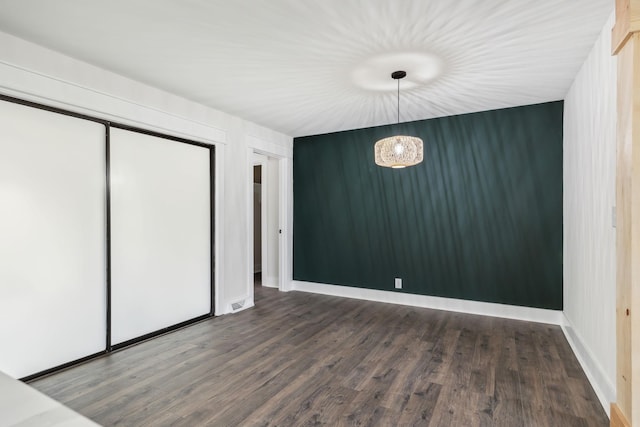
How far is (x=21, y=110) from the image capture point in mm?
2408

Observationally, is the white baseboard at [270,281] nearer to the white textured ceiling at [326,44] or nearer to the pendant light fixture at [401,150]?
the white textured ceiling at [326,44]

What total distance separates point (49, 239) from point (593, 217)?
13.7 feet

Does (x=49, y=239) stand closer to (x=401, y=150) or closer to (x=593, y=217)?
(x=401, y=150)

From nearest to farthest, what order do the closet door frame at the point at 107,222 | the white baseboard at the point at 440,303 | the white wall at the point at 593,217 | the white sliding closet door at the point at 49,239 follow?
1. the white wall at the point at 593,217
2. the white sliding closet door at the point at 49,239
3. the closet door frame at the point at 107,222
4. the white baseboard at the point at 440,303

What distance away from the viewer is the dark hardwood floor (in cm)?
204

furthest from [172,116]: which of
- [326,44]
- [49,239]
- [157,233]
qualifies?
[326,44]

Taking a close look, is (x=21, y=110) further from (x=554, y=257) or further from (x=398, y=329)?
(x=554, y=257)

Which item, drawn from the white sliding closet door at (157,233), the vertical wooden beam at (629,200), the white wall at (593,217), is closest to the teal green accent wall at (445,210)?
the white wall at (593,217)

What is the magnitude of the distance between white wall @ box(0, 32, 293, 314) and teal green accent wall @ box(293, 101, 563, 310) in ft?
2.37

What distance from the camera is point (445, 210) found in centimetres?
431

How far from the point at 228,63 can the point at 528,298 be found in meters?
4.03

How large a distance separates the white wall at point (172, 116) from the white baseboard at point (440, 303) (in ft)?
3.71

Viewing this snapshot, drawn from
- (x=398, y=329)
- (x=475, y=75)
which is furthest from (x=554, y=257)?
(x=475, y=75)

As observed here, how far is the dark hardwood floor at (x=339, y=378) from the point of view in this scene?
2039 mm
